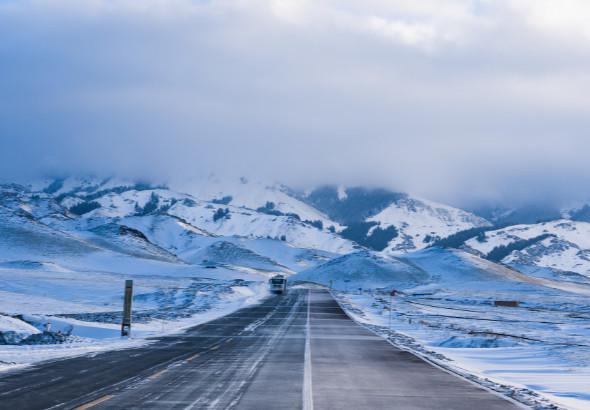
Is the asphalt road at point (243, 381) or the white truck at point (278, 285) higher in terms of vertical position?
the white truck at point (278, 285)

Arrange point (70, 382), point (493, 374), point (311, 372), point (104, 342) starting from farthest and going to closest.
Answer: point (104, 342)
point (493, 374)
point (311, 372)
point (70, 382)

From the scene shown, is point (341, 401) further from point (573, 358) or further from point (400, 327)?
point (400, 327)

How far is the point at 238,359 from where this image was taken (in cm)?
2689

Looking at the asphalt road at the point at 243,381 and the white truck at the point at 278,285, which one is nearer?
the asphalt road at the point at 243,381

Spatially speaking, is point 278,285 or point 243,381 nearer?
point 243,381

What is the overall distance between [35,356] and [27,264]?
15163 cm

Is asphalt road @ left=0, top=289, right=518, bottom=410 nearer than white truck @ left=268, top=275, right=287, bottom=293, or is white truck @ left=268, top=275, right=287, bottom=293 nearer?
asphalt road @ left=0, top=289, right=518, bottom=410

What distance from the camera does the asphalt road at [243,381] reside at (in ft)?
54.2

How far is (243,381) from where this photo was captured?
66.7 feet

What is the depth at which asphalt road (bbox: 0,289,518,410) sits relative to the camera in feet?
54.2

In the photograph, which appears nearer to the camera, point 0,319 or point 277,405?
point 277,405

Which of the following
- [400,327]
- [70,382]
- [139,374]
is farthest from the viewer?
[400,327]

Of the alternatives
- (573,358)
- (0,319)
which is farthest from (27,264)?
(573,358)

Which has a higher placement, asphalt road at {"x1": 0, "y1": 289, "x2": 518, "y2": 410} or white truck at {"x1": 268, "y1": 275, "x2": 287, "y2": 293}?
white truck at {"x1": 268, "y1": 275, "x2": 287, "y2": 293}
